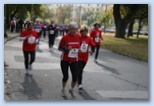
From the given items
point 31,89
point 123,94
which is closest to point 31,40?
point 31,89

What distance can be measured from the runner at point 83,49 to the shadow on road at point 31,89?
61cm

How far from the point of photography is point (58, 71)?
7141mm

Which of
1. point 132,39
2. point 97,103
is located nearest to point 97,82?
point 97,103

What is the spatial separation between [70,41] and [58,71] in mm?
565

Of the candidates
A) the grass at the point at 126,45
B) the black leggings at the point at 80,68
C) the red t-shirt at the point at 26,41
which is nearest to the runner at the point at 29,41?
the red t-shirt at the point at 26,41

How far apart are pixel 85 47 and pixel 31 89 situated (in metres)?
0.94

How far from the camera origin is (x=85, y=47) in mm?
7094

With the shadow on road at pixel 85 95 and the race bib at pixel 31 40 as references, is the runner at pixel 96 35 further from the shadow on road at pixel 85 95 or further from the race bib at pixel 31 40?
the race bib at pixel 31 40

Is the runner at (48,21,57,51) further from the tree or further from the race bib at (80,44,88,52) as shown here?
the tree

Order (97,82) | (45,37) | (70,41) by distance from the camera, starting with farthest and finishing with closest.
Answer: (45,37)
(97,82)
(70,41)

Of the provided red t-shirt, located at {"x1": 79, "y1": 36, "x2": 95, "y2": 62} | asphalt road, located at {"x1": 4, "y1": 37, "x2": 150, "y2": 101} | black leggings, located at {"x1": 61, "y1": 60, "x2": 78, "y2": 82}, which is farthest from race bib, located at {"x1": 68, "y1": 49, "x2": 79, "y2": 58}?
asphalt road, located at {"x1": 4, "y1": 37, "x2": 150, "y2": 101}

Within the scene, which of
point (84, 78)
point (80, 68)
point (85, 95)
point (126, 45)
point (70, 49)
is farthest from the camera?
point (126, 45)

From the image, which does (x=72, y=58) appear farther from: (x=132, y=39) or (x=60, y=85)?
(x=132, y=39)

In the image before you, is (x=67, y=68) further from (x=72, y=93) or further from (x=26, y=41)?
(x=26, y=41)
